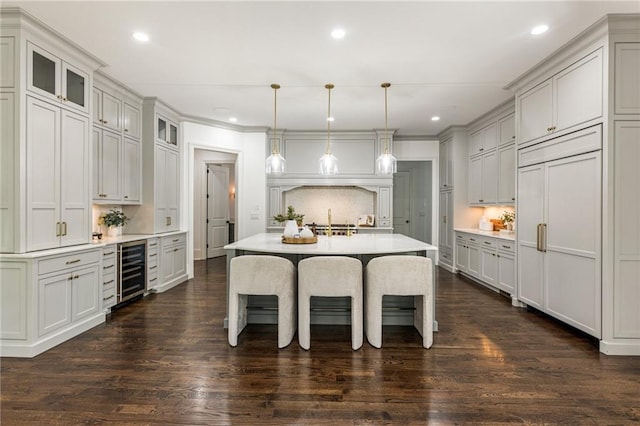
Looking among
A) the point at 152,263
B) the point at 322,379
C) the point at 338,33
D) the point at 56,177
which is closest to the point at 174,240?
the point at 152,263

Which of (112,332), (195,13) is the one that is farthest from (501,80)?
(112,332)

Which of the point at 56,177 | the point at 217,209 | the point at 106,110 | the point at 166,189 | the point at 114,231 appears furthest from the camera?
the point at 217,209

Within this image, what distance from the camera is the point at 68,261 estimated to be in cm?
316

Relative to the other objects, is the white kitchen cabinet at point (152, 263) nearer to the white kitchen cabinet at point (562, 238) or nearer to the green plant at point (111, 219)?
the green plant at point (111, 219)

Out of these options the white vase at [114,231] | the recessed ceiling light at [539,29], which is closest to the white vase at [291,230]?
the white vase at [114,231]

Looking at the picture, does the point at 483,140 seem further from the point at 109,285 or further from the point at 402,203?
the point at 109,285

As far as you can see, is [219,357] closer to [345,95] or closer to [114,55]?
[114,55]

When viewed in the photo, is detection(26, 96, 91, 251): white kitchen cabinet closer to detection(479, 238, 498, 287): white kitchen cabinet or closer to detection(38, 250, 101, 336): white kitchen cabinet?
detection(38, 250, 101, 336): white kitchen cabinet

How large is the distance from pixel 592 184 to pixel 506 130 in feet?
7.77

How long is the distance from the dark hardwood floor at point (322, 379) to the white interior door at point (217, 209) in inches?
187

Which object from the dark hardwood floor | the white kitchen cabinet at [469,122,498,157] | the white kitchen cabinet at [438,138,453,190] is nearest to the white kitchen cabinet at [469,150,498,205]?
the white kitchen cabinet at [469,122,498,157]

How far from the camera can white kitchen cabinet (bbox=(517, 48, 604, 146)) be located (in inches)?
118

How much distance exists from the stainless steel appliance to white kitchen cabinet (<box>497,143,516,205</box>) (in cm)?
533

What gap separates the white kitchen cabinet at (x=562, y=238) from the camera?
3012mm
